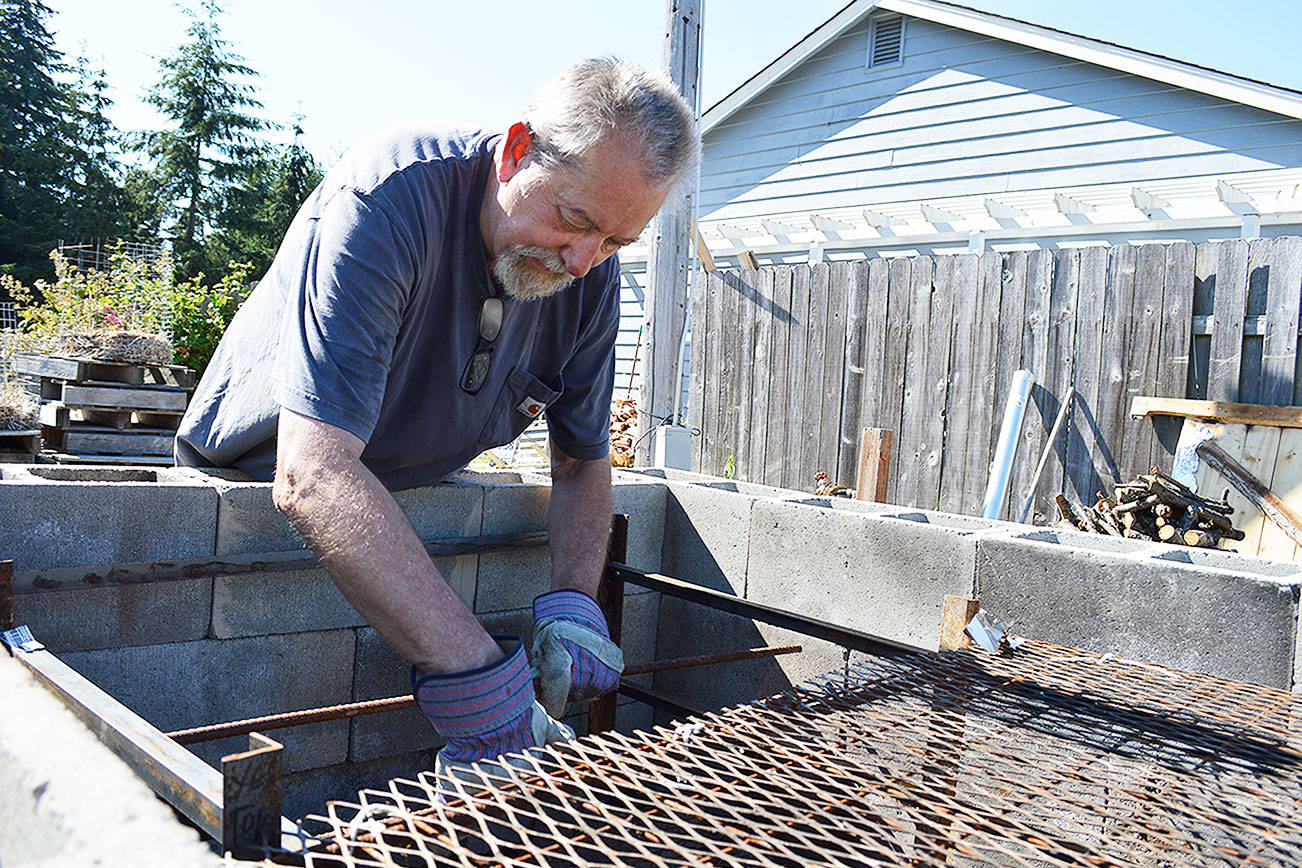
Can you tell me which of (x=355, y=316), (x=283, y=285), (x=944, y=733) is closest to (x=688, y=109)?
(x=355, y=316)

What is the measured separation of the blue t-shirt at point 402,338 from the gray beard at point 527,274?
2.8 inches

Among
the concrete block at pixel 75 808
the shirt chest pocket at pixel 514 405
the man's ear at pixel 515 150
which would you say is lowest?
the concrete block at pixel 75 808

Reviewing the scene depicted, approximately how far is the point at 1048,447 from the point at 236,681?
170 inches

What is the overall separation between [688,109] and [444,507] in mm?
1243

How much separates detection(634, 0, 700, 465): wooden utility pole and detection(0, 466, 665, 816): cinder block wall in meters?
2.42

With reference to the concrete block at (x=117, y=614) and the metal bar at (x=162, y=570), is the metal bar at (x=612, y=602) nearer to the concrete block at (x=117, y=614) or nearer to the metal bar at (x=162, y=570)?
the metal bar at (x=162, y=570)

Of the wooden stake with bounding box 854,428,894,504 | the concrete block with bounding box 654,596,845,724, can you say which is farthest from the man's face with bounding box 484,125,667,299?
the wooden stake with bounding box 854,428,894,504

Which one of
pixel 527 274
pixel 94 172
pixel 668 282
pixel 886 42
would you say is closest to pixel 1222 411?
pixel 668 282

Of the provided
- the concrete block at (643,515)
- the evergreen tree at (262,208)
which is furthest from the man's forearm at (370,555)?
the evergreen tree at (262,208)

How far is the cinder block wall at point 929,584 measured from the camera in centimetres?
190

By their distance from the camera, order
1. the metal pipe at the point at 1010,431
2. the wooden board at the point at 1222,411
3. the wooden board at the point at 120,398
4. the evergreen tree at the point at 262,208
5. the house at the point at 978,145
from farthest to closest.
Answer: the evergreen tree at the point at 262,208 < the house at the point at 978,145 < the wooden board at the point at 120,398 < the metal pipe at the point at 1010,431 < the wooden board at the point at 1222,411

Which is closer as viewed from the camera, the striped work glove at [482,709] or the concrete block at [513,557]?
the striped work glove at [482,709]

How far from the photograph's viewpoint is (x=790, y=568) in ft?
8.96

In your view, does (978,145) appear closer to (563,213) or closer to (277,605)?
(563,213)
